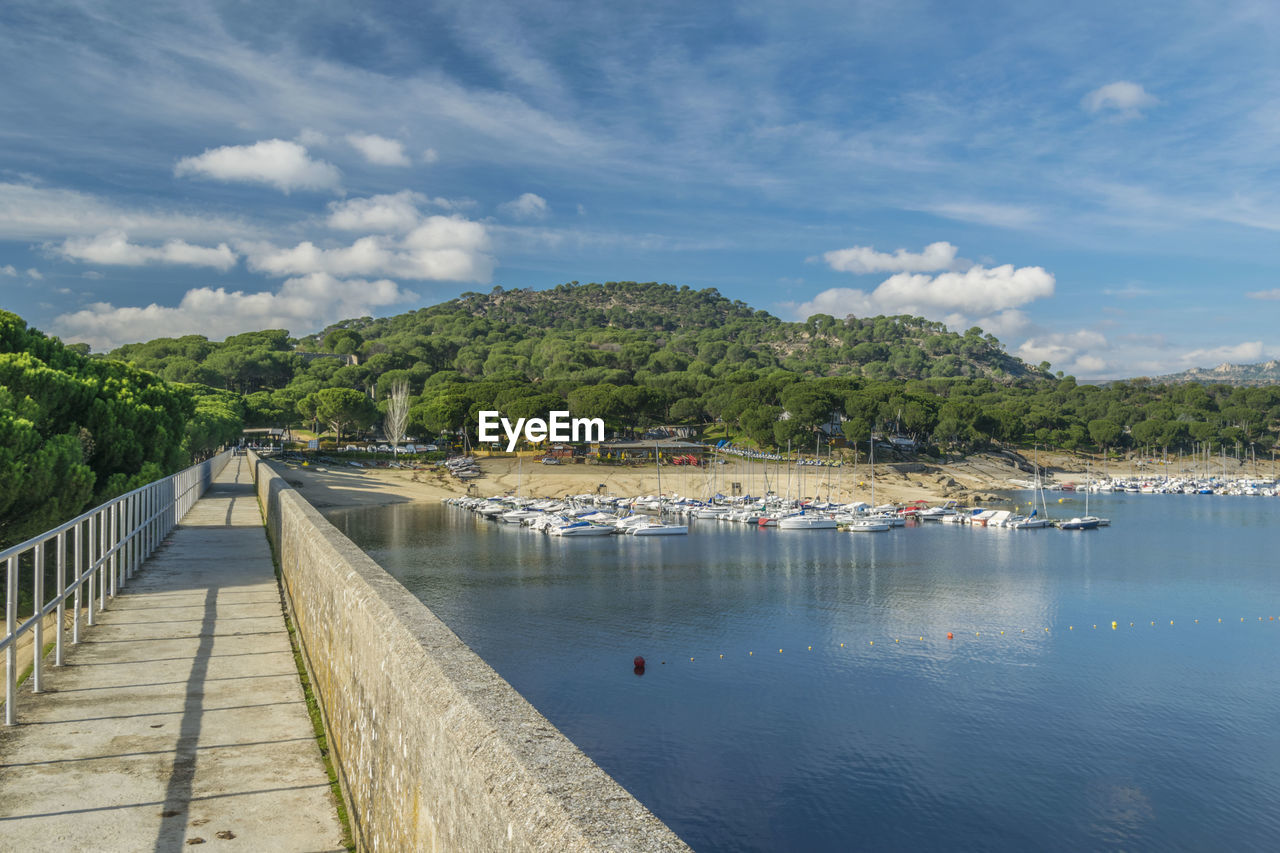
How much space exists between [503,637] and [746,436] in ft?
284

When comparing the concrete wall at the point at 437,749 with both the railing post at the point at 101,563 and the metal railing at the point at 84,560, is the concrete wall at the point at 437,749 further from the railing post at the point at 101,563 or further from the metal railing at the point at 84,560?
the railing post at the point at 101,563

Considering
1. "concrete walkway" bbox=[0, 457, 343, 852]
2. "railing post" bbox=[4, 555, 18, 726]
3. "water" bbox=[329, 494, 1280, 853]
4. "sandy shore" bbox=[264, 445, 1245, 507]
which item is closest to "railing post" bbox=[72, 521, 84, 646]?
"concrete walkway" bbox=[0, 457, 343, 852]

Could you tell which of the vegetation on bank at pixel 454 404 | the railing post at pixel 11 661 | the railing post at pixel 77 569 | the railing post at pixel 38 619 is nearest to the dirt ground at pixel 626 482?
the vegetation on bank at pixel 454 404

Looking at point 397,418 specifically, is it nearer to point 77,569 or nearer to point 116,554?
point 116,554

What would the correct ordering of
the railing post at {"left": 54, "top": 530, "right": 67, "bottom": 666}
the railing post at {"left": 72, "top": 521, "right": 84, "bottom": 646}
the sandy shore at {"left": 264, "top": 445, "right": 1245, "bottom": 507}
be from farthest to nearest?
the sandy shore at {"left": 264, "top": 445, "right": 1245, "bottom": 507} → the railing post at {"left": 72, "top": 521, "right": 84, "bottom": 646} → the railing post at {"left": 54, "top": 530, "right": 67, "bottom": 666}

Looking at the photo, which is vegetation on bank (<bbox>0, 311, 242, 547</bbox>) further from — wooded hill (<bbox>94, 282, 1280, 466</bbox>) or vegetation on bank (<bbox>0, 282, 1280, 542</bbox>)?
wooded hill (<bbox>94, 282, 1280, 466</bbox>)

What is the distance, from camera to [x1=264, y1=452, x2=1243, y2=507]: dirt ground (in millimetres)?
91500

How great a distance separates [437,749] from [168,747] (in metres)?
4.17

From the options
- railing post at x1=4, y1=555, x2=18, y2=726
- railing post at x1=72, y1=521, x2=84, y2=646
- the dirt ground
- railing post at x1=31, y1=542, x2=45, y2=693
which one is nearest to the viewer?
railing post at x1=4, y1=555, x2=18, y2=726

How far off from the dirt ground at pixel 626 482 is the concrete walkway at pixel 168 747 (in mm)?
77478

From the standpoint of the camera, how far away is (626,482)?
100 meters

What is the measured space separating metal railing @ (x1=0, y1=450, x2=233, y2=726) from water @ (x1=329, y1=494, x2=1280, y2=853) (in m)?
13.2

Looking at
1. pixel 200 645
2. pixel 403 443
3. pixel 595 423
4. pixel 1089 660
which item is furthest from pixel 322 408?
pixel 200 645

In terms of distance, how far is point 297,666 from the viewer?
416 inches
